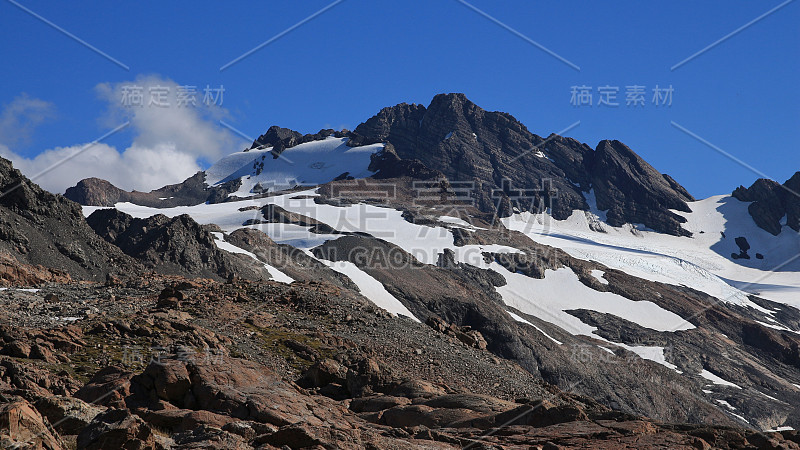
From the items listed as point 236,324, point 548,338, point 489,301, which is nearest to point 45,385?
point 236,324

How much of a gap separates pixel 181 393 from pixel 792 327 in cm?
19458

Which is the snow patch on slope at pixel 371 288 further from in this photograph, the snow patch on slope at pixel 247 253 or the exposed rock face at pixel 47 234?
the exposed rock face at pixel 47 234

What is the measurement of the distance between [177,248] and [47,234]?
25.8 m

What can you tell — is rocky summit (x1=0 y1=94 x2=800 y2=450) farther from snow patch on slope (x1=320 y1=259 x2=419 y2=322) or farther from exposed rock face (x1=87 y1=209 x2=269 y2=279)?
snow patch on slope (x1=320 y1=259 x2=419 y2=322)

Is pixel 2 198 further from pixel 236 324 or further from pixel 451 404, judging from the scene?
pixel 451 404

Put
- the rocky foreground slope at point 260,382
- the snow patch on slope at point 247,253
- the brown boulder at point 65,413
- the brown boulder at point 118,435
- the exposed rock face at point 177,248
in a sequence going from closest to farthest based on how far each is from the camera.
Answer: the brown boulder at point 118,435 < the brown boulder at point 65,413 < the rocky foreground slope at point 260,382 < the exposed rock face at point 177,248 < the snow patch on slope at point 247,253

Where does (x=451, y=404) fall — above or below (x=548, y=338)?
below

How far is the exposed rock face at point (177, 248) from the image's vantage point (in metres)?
99.5

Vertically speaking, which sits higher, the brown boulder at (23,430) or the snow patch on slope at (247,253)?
the snow patch on slope at (247,253)

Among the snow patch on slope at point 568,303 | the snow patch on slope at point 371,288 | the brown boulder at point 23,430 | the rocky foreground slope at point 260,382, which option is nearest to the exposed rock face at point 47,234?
the rocky foreground slope at point 260,382

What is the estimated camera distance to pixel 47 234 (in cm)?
7806

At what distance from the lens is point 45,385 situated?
25.1 m

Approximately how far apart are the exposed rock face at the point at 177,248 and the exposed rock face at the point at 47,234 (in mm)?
12216

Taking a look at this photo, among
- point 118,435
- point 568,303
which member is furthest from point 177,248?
point 118,435
